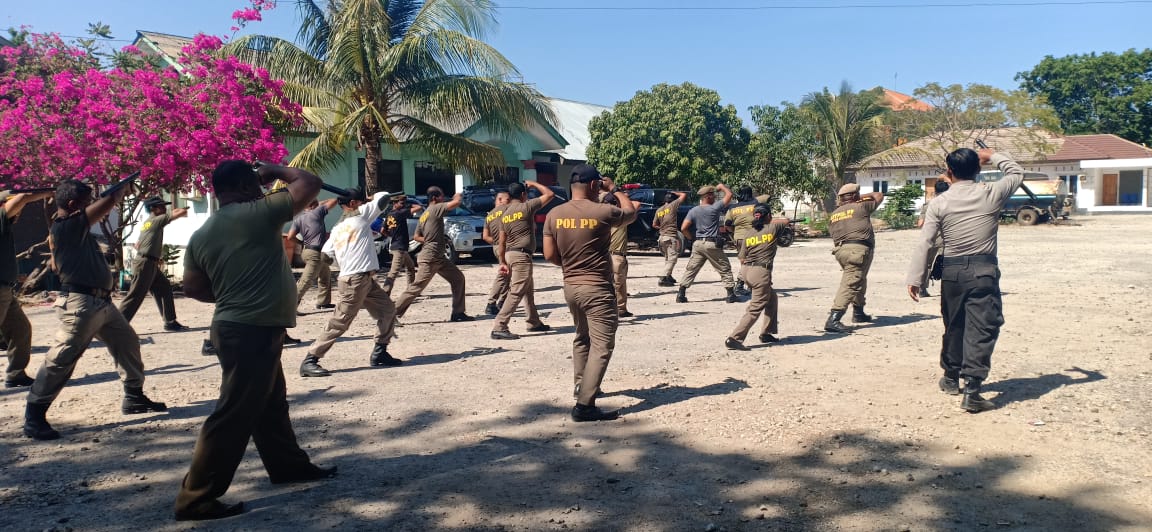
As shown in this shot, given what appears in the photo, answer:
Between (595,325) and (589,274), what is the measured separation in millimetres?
372

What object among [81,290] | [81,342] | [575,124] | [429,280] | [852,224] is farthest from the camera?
[575,124]

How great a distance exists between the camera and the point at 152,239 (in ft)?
28.4

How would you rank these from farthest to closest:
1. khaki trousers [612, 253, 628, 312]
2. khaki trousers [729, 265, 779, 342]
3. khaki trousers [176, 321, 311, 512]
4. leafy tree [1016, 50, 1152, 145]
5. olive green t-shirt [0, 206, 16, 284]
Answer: leafy tree [1016, 50, 1152, 145]
khaki trousers [612, 253, 628, 312]
khaki trousers [729, 265, 779, 342]
olive green t-shirt [0, 206, 16, 284]
khaki trousers [176, 321, 311, 512]

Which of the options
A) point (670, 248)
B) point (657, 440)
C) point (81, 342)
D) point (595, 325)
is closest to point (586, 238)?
point (595, 325)

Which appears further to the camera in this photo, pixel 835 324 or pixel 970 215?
pixel 835 324

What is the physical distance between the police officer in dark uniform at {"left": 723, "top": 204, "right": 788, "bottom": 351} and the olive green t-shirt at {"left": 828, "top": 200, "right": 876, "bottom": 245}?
51.7 inches

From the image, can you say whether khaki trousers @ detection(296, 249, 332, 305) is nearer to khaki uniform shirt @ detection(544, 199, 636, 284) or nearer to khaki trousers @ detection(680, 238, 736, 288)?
khaki trousers @ detection(680, 238, 736, 288)

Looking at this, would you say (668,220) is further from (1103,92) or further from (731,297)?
(1103,92)

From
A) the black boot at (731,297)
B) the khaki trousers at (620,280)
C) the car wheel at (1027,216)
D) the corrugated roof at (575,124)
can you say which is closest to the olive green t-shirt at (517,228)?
the khaki trousers at (620,280)

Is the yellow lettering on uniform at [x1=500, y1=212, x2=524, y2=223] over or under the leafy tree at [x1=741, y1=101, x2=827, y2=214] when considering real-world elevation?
under

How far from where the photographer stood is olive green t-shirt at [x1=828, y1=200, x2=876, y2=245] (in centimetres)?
989

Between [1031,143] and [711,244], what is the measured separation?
92.7ft

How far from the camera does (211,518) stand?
165 inches

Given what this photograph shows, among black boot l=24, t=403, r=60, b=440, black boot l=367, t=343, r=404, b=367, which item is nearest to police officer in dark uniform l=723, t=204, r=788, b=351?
black boot l=367, t=343, r=404, b=367
